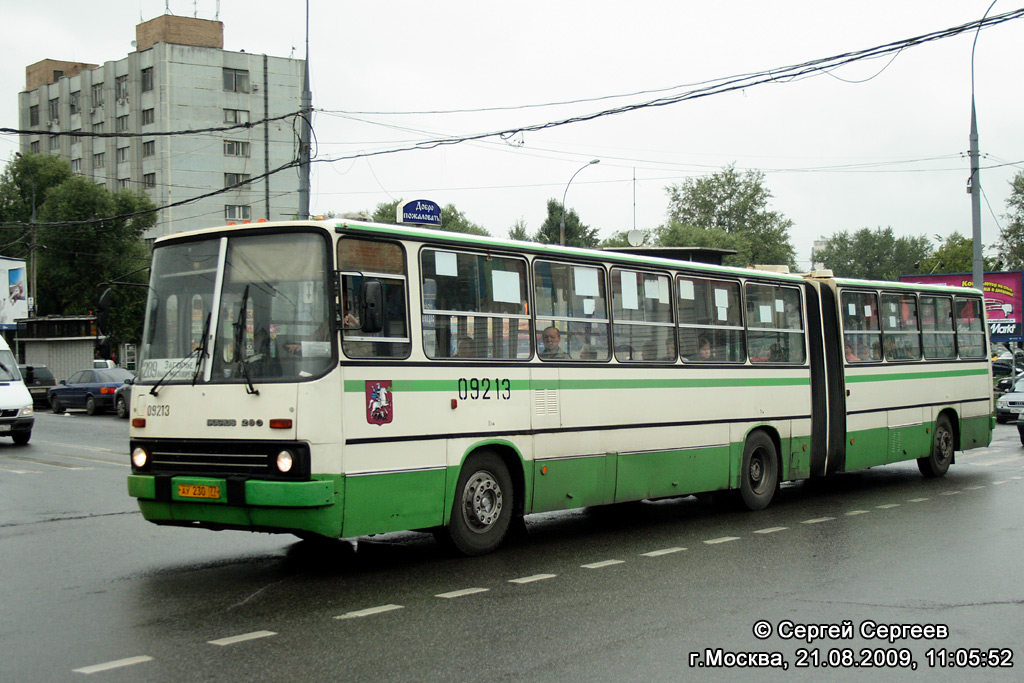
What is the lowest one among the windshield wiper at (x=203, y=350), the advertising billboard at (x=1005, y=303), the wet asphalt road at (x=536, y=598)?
the wet asphalt road at (x=536, y=598)

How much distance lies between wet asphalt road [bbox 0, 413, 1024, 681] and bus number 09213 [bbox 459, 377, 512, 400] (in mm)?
1457

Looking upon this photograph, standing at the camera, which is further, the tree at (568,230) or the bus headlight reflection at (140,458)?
the tree at (568,230)

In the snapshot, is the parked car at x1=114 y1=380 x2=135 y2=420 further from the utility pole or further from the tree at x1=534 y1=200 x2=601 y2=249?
the tree at x1=534 y1=200 x2=601 y2=249

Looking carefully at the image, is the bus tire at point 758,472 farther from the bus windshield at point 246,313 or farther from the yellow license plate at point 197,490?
the yellow license plate at point 197,490

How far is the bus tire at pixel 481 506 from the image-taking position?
9.62m

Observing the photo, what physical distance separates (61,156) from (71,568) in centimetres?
8945

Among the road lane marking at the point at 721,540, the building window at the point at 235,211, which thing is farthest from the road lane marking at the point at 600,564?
the building window at the point at 235,211

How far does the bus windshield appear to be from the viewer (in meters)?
8.53

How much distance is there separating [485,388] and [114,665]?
175 inches

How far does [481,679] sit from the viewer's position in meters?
5.89

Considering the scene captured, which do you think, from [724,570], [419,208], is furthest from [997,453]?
[724,570]

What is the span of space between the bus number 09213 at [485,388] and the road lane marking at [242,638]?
3208mm

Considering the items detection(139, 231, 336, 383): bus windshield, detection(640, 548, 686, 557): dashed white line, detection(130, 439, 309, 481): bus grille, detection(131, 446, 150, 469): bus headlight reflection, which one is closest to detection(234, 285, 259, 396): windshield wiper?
detection(139, 231, 336, 383): bus windshield

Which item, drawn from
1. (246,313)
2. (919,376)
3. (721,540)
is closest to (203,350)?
(246,313)
